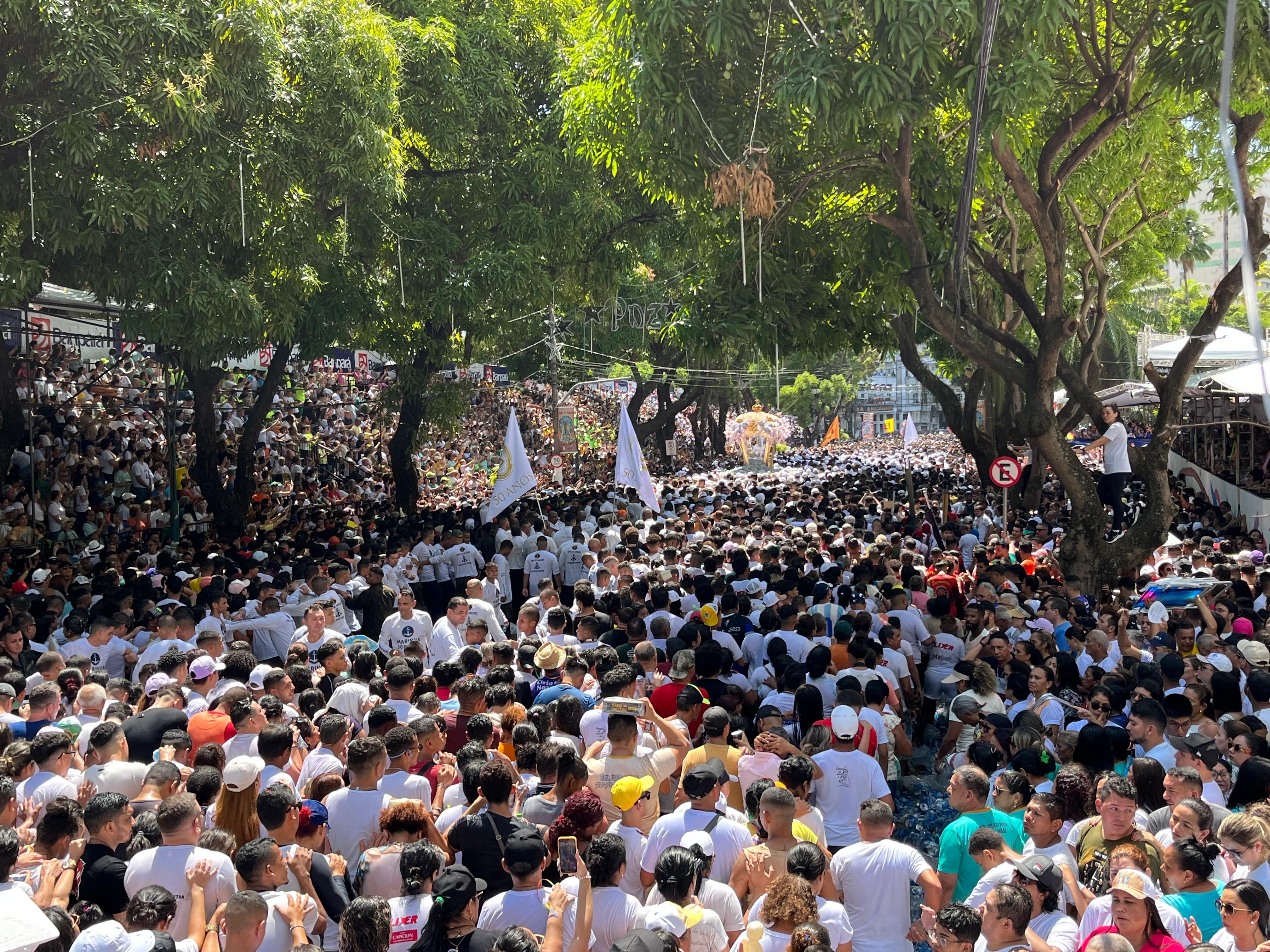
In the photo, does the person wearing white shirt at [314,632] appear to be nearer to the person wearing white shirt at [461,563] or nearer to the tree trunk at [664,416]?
the person wearing white shirt at [461,563]

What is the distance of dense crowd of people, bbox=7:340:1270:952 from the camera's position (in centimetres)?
448

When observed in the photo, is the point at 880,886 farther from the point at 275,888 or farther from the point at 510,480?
the point at 510,480

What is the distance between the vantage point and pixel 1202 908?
4.52 meters

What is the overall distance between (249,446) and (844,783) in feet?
48.0

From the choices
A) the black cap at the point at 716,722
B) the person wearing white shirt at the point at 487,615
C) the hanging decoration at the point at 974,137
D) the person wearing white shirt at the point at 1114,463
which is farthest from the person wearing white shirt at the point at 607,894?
the person wearing white shirt at the point at 1114,463

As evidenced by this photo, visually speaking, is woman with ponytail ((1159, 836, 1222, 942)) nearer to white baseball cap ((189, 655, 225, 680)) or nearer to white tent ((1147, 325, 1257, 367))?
white baseball cap ((189, 655, 225, 680))

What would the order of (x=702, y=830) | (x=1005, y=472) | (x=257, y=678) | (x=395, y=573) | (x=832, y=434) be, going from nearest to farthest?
(x=702, y=830) → (x=257, y=678) → (x=395, y=573) → (x=1005, y=472) → (x=832, y=434)

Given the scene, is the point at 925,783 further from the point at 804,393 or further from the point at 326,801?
the point at 804,393

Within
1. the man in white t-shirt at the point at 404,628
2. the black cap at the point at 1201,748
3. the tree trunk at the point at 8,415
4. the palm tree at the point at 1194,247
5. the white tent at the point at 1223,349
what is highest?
the palm tree at the point at 1194,247

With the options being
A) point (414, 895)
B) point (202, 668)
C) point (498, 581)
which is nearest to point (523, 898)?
point (414, 895)

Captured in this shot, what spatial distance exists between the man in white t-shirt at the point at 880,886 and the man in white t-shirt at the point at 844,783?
1.20 meters

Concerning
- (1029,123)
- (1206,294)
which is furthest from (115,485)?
(1206,294)

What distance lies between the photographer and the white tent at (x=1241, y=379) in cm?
1497

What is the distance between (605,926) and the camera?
4.48m
